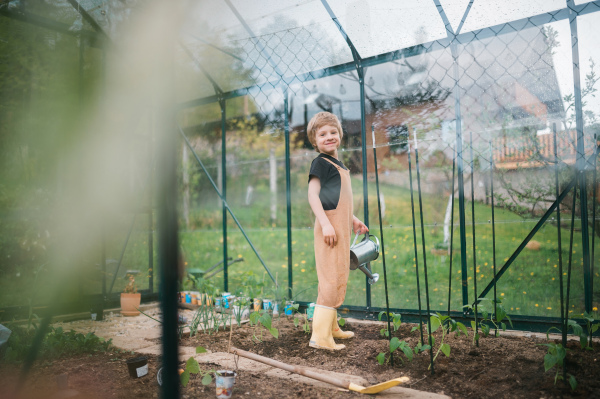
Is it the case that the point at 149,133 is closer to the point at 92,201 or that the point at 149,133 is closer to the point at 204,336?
the point at 92,201

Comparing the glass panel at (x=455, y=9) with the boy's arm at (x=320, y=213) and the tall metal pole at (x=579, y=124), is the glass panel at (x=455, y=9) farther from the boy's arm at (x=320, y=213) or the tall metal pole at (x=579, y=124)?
the boy's arm at (x=320, y=213)

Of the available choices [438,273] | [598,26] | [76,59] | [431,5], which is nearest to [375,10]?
[431,5]

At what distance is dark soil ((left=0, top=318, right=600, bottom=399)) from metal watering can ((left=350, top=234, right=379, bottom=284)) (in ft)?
1.22

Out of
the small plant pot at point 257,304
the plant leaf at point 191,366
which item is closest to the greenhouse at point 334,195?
the plant leaf at point 191,366

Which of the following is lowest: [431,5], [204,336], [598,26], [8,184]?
[204,336]

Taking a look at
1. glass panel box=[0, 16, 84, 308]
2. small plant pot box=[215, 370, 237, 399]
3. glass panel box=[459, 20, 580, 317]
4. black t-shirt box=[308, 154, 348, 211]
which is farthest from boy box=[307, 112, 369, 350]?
glass panel box=[0, 16, 84, 308]

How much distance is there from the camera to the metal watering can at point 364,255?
2328 millimetres

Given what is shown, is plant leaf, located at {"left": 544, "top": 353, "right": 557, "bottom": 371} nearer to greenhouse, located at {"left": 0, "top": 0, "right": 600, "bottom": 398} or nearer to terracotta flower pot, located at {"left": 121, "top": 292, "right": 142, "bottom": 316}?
greenhouse, located at {"left": 0, "top": 0, "right": 600, "bottom": 398}

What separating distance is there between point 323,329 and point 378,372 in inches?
18.6

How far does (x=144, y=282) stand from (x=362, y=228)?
2.60 metres

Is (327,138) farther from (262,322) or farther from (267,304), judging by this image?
(267,304)

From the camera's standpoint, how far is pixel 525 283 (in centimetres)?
357

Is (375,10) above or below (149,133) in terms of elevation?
above

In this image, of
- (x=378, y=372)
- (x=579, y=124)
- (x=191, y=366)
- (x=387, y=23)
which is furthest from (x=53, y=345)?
(x=579, y=124)
